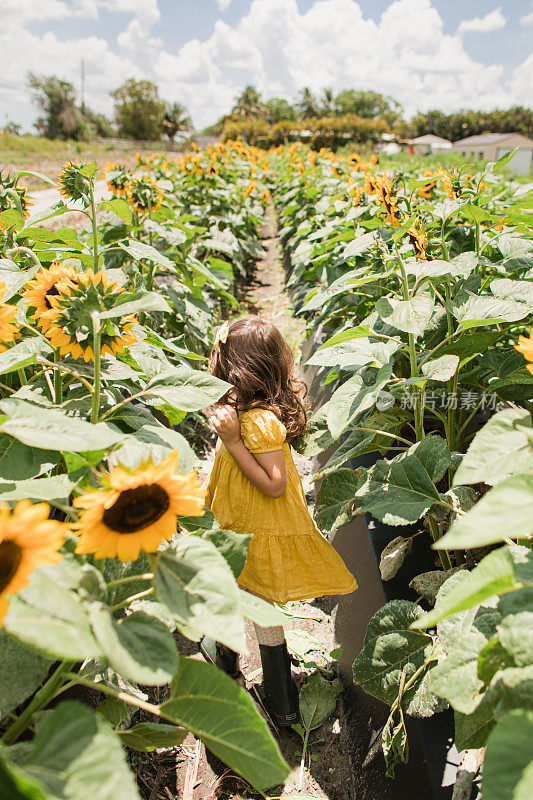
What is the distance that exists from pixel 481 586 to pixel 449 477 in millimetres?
1075

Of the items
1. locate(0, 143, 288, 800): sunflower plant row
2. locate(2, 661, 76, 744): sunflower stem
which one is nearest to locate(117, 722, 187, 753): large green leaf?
locate(0, 143, 288, 800): sunflower plant row

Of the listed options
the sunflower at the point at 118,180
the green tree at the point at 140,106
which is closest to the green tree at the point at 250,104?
the green tree at the point at 140,106

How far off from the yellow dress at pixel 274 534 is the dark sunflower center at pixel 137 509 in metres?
0.89

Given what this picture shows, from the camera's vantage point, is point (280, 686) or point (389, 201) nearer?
point (280, 686)

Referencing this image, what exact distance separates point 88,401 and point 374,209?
71.8 inches

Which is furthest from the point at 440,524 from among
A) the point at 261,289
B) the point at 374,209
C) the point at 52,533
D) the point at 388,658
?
the point at 261,289

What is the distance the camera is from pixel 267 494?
1613 millimetres

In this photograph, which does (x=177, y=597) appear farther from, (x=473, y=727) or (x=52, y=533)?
(x=473, y=727)

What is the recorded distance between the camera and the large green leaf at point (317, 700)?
1.55m

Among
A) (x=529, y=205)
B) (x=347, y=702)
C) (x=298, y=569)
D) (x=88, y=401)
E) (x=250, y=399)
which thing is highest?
(x=529, y=205)

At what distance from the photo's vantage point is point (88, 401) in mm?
1127

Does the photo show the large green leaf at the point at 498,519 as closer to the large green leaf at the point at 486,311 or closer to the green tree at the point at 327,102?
the large green leaf at the point at 486,311

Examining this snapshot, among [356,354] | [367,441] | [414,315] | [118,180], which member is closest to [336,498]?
[367,441]

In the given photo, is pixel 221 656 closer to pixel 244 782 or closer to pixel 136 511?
pixel 244 782
